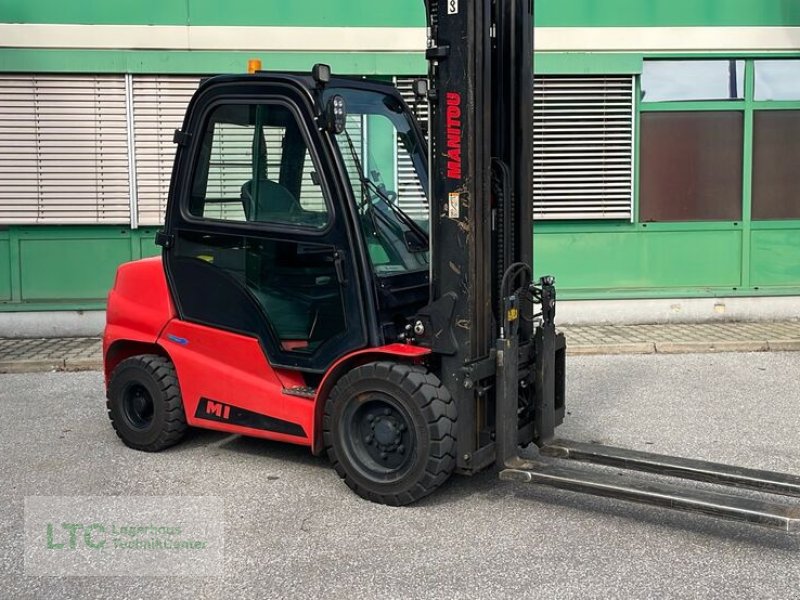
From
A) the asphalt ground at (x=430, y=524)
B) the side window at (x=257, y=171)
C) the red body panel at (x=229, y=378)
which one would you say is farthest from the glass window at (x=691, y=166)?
the red body panel at (x=229, y=378)

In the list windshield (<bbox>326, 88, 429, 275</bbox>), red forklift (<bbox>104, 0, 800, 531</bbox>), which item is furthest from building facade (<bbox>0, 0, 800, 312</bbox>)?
red forklift (<bbox>104, 0, 800, 531</bbox>)

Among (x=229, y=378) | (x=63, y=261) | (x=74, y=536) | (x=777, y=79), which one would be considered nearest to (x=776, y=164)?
(x=777, y=79)

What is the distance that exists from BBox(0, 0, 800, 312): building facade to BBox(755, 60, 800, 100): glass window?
0.6 inches

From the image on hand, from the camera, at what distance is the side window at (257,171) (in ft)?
17.1

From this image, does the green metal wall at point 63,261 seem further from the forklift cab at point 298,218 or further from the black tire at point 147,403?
the forklift cab at point 298,218

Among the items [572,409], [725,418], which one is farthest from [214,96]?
[725,418]

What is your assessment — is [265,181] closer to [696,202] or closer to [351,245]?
[351,245]

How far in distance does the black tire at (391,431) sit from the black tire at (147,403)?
1.28m

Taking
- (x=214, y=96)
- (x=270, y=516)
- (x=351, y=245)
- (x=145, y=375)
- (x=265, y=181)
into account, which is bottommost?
(x=270, y=516)

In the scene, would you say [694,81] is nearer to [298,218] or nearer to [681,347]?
[681,347]

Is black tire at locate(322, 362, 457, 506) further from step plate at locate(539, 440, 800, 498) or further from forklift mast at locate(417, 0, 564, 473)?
step plate at locate(539, 440, 800, 498)

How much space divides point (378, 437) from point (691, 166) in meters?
7.19

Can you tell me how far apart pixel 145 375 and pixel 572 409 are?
3.21m

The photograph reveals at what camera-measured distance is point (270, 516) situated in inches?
194
